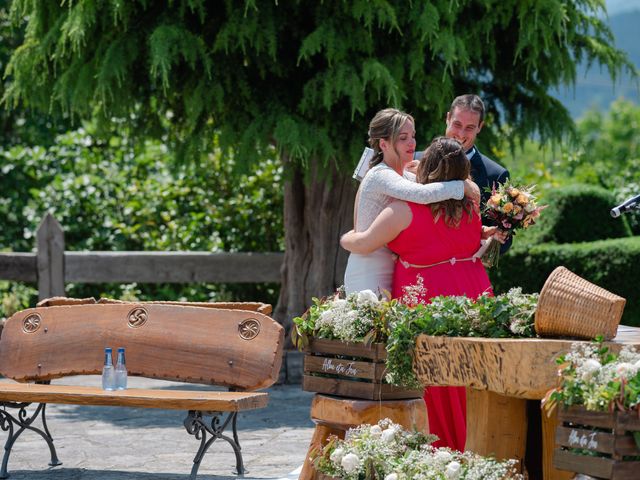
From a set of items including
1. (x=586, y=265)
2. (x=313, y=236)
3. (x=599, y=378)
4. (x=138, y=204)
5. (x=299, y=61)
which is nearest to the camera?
(x=599, y=378)

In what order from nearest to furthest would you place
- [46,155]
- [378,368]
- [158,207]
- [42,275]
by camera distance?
1. [378,368]
2. [42,275]
3. [158,207]
4. [46,155]

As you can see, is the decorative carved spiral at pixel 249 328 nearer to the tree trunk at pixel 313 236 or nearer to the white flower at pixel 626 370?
the white flower at pixel 626 370

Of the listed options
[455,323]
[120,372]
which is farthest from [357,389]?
[120,372]

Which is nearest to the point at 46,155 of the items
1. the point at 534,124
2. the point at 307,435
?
the point at 534,124

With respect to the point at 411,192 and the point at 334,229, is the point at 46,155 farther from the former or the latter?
the point at 411,192

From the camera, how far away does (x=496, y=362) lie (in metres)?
4.21

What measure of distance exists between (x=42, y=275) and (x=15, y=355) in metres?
3.55

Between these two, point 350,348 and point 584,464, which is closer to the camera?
point 584,464

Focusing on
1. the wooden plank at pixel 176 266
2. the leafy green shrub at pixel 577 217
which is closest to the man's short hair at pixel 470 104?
the wooden plank at pixel 176 266

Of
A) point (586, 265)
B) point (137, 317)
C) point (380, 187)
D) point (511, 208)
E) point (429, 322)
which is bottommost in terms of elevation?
point (137, 317)

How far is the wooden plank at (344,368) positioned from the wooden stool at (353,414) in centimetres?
11

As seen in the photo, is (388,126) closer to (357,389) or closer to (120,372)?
(357,389)

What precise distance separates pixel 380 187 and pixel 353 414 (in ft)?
4.27

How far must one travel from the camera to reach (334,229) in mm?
9555
